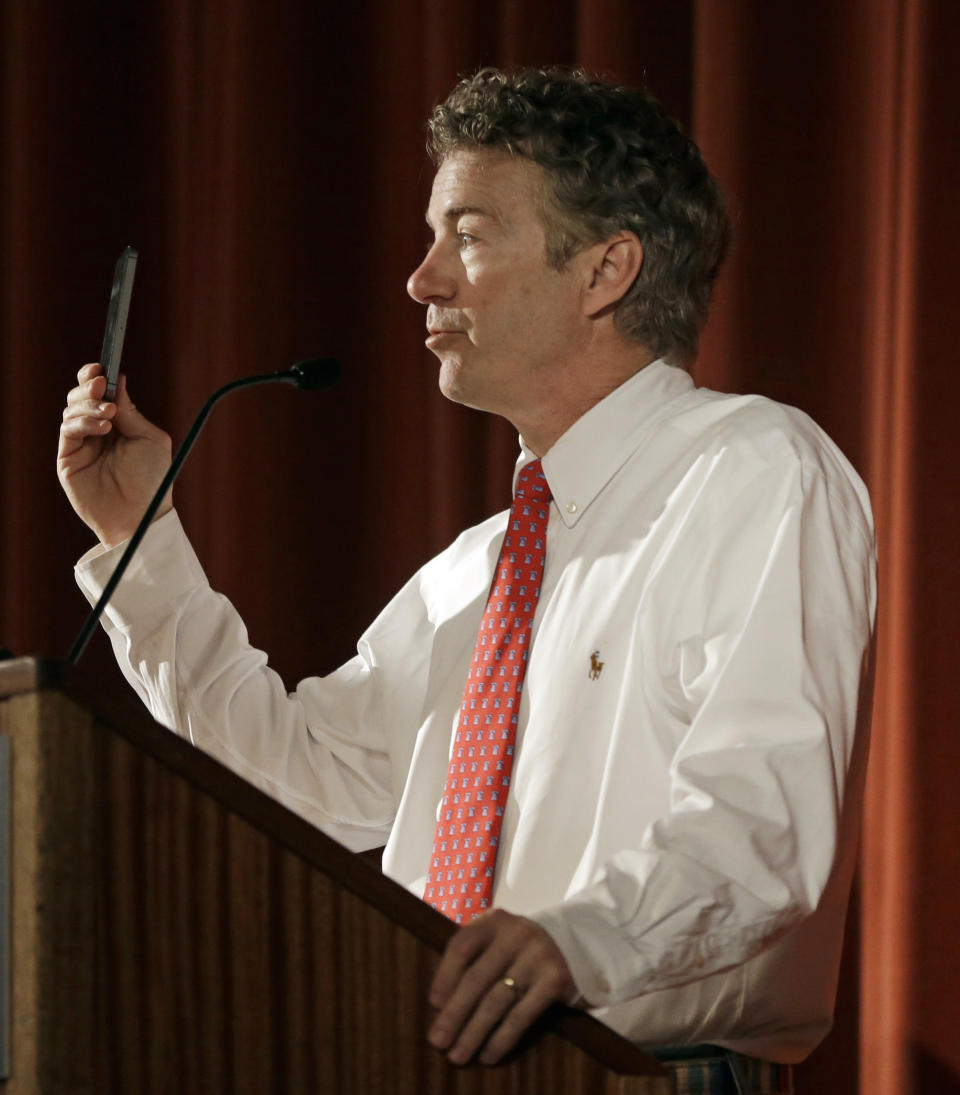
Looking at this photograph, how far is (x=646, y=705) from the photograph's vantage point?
4.40 feet

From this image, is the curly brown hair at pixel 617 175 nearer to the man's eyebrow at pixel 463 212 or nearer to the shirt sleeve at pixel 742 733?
the man's eyebrow at pixel 463 212

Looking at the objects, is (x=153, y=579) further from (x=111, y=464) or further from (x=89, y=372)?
(x=89, y=372)

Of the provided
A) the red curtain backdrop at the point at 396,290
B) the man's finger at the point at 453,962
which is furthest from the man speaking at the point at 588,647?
the red curtain backdrop at the point at 396,290

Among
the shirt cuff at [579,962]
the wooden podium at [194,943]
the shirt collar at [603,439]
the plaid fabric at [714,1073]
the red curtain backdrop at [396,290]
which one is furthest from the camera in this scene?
the red curtain backdrop at [396,290]

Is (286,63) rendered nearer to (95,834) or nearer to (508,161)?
(508,161)

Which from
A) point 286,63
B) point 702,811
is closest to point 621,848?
point 702,811

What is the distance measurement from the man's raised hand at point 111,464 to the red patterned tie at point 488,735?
15.1 inches

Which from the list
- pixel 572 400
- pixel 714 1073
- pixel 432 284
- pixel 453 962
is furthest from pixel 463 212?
pixel 453 962

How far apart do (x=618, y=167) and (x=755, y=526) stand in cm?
60

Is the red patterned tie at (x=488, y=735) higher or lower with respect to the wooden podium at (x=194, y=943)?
lower

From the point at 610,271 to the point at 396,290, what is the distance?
0.73 meters

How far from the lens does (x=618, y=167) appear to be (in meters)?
1.75

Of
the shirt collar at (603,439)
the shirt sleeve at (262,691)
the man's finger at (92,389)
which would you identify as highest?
the man's finger at (92,389)

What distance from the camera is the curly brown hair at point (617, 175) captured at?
1.72 meters
